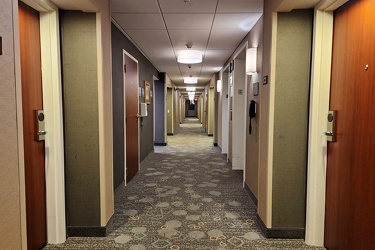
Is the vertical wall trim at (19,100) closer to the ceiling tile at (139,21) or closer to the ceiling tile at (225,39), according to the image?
the ceiling tile at (139,21)

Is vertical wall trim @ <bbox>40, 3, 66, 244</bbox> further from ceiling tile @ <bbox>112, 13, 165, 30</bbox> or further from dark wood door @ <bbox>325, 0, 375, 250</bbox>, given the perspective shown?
dark wood door @ <bbox>325, 0, 375, 250</bbox>

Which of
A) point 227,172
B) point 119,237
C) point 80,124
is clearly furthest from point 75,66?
point 227,172

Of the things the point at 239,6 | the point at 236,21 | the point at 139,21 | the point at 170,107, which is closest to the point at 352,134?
the point at 239,6

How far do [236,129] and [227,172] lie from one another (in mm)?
842

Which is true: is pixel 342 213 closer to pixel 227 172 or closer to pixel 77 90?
pixel 77 90

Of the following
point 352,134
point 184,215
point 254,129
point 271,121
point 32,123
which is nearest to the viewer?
point 352,134

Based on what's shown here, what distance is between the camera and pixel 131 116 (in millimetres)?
4422

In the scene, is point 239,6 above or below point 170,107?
above

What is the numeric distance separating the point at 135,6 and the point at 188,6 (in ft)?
1.87

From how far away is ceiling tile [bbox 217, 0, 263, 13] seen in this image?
106 inches

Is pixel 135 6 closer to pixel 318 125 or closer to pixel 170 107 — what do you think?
pixel 318 125

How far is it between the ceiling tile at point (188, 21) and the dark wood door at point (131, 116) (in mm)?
1049

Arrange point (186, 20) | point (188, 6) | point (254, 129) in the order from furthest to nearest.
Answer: point (254, 129) < point (186, 20) < point (188, 6)

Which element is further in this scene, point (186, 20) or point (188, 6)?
point (186, 20)
